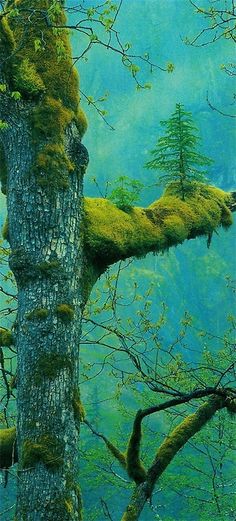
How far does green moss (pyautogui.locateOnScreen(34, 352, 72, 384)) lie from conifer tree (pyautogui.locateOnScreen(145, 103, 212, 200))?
277 centimetres

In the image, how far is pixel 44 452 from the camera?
147 inches

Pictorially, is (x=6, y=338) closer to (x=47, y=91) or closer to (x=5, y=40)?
(x=47, y=91)

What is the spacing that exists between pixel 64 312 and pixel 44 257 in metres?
0.41

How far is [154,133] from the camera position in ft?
293

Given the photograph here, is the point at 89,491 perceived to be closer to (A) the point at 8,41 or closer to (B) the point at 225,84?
(A) the point at 8,41

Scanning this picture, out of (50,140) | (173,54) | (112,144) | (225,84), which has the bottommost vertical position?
(50,140)

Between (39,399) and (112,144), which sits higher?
(112,144)

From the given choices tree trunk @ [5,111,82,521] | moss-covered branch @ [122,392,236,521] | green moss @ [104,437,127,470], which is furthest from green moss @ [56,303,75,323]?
green moss @ [104,437,127,470]

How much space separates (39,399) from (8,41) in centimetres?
259

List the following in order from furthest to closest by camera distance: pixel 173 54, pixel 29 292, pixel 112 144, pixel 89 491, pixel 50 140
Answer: pixel 173 54, pixel 112 144, pixel 89 491, pixel 50 140, pixel 29 292

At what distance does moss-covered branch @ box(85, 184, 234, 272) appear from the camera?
4730 millimetres

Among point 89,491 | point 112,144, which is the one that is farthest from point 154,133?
point 89,491

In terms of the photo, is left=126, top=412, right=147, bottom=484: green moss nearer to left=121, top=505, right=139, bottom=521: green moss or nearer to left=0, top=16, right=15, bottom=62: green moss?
left=121, top=505, right=139, bottom=521: green moss

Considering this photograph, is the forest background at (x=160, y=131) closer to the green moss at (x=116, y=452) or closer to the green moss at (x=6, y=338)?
the green moss at (x=6, y=338)
